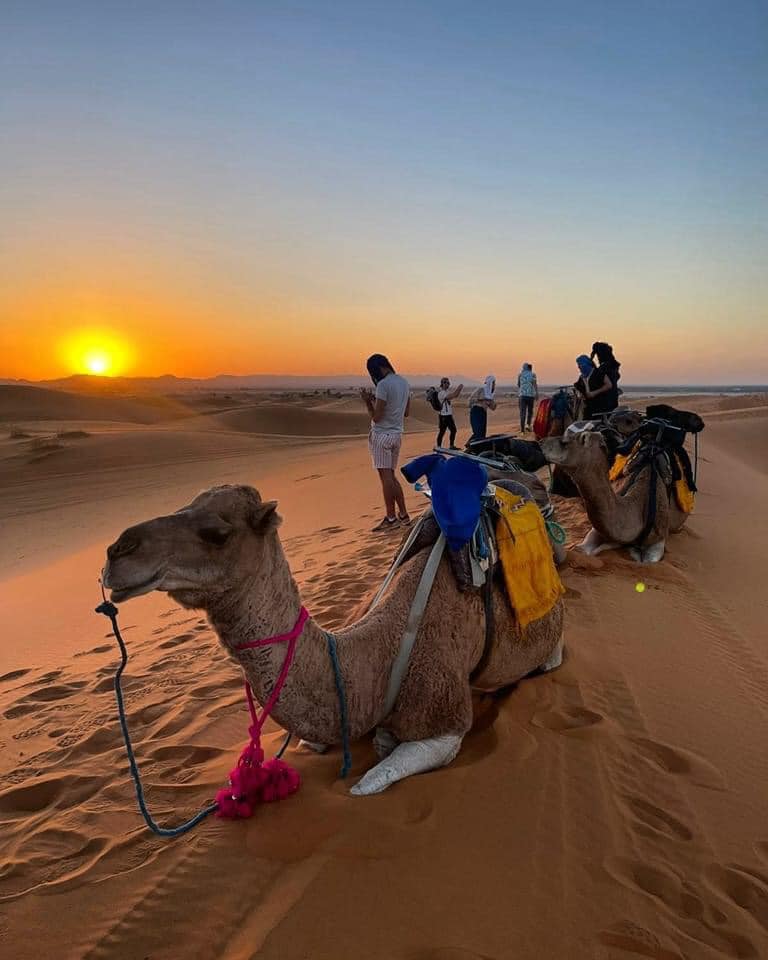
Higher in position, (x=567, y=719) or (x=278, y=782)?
(x=278, y=782)

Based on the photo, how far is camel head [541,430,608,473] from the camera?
17.8 ft

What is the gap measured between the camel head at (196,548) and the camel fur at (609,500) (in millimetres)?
3726

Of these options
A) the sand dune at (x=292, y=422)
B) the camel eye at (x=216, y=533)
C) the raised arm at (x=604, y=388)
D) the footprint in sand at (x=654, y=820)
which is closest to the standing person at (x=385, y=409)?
the raised arm at (x=604, y=388)

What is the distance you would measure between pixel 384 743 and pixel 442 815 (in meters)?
0.47

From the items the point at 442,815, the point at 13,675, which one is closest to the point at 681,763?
the point at 442,815

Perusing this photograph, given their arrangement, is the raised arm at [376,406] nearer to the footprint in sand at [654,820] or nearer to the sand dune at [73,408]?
the footprint in sand at [654,820]

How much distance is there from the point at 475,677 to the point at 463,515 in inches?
37.8

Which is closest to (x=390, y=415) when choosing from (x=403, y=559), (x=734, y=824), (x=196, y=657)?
(x=196, y=657)

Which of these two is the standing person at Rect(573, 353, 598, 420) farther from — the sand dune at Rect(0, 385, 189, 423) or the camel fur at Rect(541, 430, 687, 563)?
the sand dune at Rect(0, 385, 189, 423)

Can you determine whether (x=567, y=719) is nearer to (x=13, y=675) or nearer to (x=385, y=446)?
(x=13, y=675)

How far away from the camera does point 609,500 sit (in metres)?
5.94

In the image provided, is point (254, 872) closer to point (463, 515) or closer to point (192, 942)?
point (192, 942)

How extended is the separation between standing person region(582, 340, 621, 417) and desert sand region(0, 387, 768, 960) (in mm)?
4455

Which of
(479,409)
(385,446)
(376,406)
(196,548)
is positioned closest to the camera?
(196,548)
